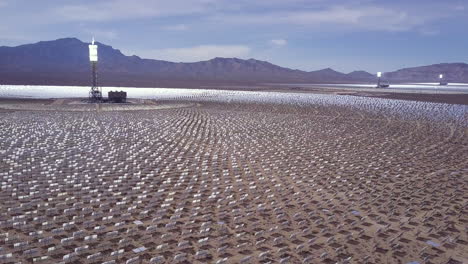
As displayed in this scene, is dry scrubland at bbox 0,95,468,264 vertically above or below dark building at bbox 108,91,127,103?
below

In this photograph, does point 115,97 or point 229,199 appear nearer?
point 229,199

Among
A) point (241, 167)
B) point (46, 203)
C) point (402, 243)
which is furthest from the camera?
point (241, 167)

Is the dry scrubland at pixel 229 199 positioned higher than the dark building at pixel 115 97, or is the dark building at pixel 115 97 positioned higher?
the dark building at pixel 115 97

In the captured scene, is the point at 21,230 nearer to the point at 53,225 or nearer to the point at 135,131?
the point at 53,225

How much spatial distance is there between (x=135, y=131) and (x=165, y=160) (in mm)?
10653

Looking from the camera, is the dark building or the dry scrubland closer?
the dry scrubland

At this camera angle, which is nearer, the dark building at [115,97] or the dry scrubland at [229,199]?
the dry scrubland at [229,199]

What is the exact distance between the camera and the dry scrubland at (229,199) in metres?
10.6

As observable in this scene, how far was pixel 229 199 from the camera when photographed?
14.7 m

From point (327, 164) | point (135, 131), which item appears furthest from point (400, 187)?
point (135, 131)

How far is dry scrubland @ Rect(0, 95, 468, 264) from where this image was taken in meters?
10.6

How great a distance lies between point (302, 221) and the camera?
41.6ft

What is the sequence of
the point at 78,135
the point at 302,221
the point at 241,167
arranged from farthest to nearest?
1. the point at 78,135
2. the point at 241,167
3. the point at 302,221

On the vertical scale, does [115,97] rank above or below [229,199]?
above
